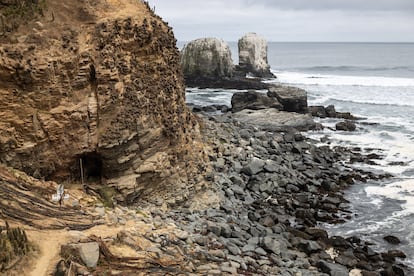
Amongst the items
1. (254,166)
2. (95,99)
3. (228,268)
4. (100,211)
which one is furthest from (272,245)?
(254,166)

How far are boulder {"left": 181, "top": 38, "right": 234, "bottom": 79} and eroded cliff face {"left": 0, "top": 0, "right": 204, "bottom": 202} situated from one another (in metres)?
40.5

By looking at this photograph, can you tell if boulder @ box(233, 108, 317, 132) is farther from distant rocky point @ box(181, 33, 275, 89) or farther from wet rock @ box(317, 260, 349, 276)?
distant rocky point @ box(181, 33, 275, 89)

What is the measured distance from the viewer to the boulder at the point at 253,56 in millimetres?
68875

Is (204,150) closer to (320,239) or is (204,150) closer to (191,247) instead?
(320,239)

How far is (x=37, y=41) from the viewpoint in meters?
13.9

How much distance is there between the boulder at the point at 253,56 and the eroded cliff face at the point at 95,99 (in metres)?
51.8

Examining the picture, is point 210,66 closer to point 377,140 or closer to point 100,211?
point 377,140

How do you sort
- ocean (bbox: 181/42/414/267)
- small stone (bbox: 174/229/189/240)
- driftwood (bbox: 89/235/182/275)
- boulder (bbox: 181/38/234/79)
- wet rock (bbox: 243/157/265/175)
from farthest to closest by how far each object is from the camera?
boulder (bbox: 181/38/234/79), wet rock (bbox: 243/157/265/175), ocean (bbox: 181/42/414/267), small stone (bbox: 174/229/189/240), driftwood (bbox: 89/235/182/275)

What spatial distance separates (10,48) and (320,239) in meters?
12.2

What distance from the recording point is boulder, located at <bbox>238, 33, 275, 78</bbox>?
68875 millimetres

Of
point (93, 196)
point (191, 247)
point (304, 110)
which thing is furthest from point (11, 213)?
point (304, 110)

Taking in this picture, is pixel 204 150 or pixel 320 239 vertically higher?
pixel 204 150

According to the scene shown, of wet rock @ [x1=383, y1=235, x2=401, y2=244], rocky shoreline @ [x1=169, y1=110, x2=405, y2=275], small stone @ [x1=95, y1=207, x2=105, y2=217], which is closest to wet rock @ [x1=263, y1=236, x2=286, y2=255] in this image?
rocky shoreline @ [x1=169, y1=110, x2=405, y2=275]

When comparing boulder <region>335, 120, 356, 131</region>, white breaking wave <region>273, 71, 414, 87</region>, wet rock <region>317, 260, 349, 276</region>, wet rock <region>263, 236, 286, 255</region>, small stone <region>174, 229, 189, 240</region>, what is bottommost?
wet rock <region>317, 260, 349, 276</region>
